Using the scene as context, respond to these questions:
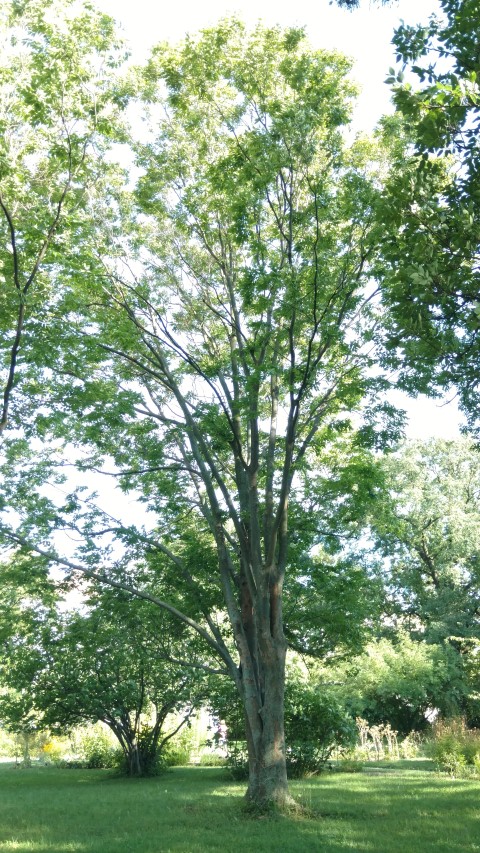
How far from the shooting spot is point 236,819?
8.80 meters

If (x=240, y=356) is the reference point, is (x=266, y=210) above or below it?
above

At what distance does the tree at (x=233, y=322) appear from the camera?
377 inches

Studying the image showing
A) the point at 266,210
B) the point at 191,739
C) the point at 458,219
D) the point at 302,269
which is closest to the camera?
the point at 458,219

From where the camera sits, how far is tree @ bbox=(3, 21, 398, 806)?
9578 millimetres

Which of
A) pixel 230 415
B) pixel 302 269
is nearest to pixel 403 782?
pixel 230 415

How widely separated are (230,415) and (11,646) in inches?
371

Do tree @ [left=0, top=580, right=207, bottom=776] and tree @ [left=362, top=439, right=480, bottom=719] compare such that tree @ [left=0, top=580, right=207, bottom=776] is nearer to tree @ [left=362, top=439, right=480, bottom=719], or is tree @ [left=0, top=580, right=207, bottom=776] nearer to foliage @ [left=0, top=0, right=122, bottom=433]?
foliage @ [left=0, top=0, right=122, bottom=433]

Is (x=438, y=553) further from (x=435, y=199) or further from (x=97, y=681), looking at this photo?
(x=435, y=199)

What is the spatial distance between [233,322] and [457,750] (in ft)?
33.0

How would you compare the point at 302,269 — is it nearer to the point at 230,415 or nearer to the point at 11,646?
the point at 230,415

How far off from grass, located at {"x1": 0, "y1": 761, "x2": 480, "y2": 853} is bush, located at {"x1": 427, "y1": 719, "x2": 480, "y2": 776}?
0.48 metres

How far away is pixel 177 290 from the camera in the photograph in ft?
39.3

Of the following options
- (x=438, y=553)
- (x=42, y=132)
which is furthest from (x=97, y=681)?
(x=438, y=553)

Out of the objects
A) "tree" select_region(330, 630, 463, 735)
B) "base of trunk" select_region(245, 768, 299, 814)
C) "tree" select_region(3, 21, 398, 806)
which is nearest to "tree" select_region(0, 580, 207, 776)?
"tree" select_region(3, 21, 398, 806)
